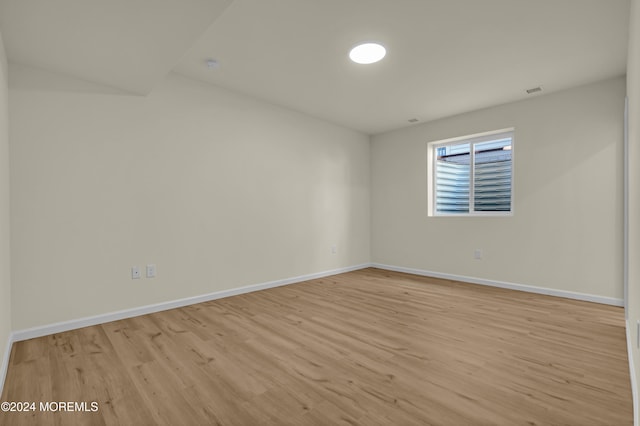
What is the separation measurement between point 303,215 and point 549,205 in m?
3.21

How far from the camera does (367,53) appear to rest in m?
2.86

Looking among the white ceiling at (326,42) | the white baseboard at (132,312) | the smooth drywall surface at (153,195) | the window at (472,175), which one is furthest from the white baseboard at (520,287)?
the white ceiling at (326,42)

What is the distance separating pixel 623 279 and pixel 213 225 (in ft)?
15.0

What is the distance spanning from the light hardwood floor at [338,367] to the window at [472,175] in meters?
1.72

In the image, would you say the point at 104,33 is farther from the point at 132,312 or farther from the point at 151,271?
the point at 132,312

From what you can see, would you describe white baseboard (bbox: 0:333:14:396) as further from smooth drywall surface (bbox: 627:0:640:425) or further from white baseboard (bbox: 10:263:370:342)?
smooth drywall surface (bbox: 627:0:640:425)

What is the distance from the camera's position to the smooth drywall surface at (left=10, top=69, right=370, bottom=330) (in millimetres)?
2594

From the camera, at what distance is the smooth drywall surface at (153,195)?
259cm

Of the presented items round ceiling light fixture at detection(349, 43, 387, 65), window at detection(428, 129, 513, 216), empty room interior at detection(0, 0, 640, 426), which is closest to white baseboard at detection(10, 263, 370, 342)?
empty room interior at detection(0, 0, 640, 426)

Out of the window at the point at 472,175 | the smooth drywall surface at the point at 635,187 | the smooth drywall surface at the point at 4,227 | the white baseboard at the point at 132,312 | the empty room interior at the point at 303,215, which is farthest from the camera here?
the window at the point at 472,175


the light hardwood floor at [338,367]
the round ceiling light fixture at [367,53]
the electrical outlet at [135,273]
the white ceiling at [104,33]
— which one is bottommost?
the light hardwood floor at [338,367]

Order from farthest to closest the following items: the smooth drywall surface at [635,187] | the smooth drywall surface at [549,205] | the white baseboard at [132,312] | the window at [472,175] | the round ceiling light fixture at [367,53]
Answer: the window at [472,175], the smooth drywall surface at [549,205], the round ceiling light fixture at [367,53], the white baseboard at [132,312], the smooth drywall surface at [635,187]

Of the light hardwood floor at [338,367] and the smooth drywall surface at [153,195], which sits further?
the smooth drywall surface at [153,195]

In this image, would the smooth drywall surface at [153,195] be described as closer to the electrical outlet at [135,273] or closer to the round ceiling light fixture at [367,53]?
the electrical outlet at [135,273]
